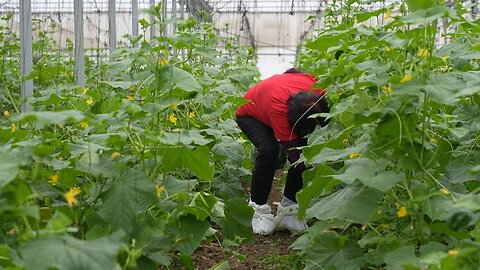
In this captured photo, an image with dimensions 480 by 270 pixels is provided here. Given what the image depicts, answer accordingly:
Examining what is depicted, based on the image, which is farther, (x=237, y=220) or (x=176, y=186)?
(x=237, y=220)

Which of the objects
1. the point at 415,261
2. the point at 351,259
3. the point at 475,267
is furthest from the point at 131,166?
the point at 475,267

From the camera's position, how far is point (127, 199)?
2.58 meters

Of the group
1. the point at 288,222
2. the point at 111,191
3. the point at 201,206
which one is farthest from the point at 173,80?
the point at 288,222

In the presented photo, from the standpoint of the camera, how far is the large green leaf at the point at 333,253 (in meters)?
2.82

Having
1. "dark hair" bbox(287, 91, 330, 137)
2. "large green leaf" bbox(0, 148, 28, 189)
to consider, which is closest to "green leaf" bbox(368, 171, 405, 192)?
"large green leaf" bbox(0, 148, 28, 189)

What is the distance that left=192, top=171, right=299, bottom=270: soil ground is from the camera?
3.83m

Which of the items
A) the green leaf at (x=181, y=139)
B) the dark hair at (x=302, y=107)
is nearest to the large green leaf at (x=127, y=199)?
the green leaf at (x=181, y=139)

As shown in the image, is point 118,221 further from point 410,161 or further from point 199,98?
point 199,98

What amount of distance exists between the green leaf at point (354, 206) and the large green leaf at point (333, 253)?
7.8 inches

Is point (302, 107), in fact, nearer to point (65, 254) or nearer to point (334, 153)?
point (334, 153)

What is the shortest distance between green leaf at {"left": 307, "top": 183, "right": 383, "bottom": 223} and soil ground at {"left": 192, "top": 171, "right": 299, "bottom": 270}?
89 cm

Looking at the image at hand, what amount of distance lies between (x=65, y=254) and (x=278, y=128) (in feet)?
8.90

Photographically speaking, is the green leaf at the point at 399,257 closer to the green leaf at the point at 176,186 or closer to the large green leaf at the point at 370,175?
the large green leaf at the point at 370,175

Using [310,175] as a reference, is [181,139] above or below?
above
